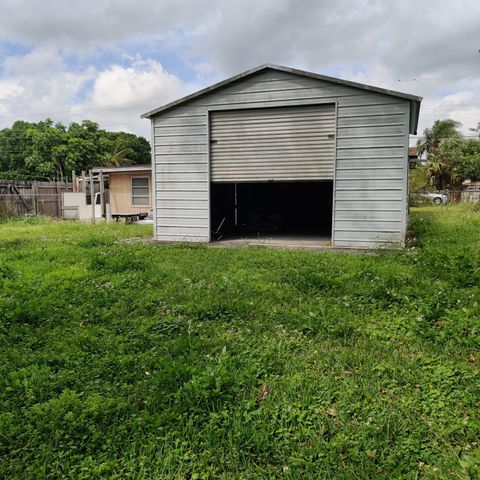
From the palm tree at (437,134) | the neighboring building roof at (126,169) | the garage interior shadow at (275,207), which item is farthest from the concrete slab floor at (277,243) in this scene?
the palm tree at (437,134)

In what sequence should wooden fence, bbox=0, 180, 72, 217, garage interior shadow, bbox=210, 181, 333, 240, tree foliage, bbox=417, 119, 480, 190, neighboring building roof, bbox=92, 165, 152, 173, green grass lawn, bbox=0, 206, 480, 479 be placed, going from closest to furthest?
green grass lawn, bbox=0, 206, 480, 479 → garage interior shadow, bbox=210, 181, 333, 240 → neighboring building roof, bbox=92, 165, 152, 173 → wooden fence, bbox=0, 180, 72, 217 → tree foliage, bbox=417, 119, 480, 190

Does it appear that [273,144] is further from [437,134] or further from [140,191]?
[437,134]

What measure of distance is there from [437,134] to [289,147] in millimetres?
34498

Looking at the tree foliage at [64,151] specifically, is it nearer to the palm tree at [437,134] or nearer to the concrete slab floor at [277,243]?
the palm tree at [437,134]

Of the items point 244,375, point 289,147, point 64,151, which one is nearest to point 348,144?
point 289,147

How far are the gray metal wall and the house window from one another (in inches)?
315

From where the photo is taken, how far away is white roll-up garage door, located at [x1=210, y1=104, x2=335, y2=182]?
873cm

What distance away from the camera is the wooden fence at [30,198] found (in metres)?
17.8

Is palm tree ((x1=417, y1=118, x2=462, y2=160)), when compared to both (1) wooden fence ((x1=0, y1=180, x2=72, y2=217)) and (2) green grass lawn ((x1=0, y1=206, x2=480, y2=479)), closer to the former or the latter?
(1) wooden fence ((x1=0, y1=180, x2=72, y2=217))

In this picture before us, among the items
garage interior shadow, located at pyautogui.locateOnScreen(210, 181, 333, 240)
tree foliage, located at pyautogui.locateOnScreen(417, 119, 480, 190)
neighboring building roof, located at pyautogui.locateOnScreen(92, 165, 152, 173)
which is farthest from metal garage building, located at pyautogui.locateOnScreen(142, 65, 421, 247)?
tree foliage, located at pyautogui.locateOnScreen(417, 119, 480, 190)

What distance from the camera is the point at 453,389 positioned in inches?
113

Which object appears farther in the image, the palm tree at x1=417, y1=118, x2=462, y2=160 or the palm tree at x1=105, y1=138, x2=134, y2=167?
the palm tree at x1=105, y1=138, x2=134, y2=167

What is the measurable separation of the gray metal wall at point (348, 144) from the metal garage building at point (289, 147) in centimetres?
2

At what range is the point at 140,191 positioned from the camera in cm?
1747
